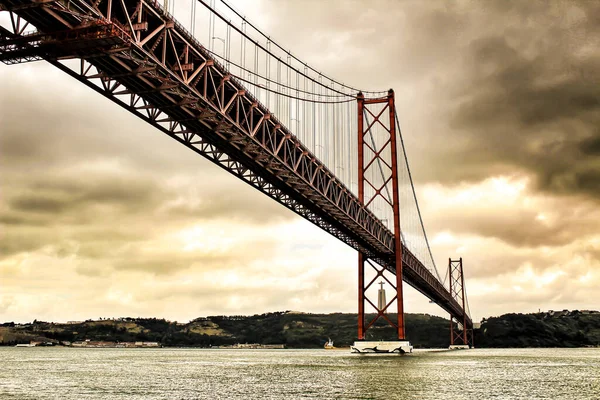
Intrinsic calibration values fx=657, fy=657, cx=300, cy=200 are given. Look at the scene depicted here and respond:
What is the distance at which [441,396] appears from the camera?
21.7 metres

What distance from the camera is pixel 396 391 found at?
2266cm

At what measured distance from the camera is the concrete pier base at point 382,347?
182 feet

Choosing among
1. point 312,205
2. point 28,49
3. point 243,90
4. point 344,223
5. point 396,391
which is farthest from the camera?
point 344,223

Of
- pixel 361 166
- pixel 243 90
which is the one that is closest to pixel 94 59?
pixel 243 90

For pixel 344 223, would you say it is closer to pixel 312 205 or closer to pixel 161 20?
pixel 312 205

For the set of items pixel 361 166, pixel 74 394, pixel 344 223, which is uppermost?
pixel 361 166

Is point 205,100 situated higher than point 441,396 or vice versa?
point 205,100

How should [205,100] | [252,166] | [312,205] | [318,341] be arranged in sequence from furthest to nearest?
1. [318,341]
2. [312,205]
3. [252,166]
4. [205,100]

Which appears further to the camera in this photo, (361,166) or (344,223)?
(361,166)

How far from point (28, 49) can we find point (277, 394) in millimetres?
13867

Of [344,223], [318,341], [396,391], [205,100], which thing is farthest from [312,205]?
[318,341]

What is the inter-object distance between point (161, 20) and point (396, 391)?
15.0 m

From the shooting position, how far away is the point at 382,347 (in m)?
55.5

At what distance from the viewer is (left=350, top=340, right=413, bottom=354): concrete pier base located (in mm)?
55438
